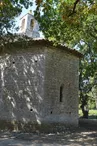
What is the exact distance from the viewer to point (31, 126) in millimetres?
18750

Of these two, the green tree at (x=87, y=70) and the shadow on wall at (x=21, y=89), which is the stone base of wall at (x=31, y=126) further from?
the green tree at (x=87, y=70)

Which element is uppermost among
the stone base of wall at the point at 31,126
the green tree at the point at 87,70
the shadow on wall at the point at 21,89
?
the green tree at the point at 87,70

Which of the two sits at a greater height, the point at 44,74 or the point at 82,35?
the point at 82,35

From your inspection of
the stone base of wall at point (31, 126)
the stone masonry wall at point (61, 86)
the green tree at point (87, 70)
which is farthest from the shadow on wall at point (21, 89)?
the green tree at point (87, 70)

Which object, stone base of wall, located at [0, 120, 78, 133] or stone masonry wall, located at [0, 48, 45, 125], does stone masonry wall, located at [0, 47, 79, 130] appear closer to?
stone masonry wall, located at [0, 48, 45, 125]

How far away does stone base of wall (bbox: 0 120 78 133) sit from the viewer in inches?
727

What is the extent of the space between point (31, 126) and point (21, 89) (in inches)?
109

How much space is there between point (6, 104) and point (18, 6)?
27.4ft

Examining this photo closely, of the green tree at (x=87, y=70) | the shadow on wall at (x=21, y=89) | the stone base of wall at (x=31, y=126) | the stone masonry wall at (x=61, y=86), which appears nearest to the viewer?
the stone base of wall at (x=31, y=126)

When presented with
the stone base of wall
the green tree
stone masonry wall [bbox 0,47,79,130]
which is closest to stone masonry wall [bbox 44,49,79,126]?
stone masonry wall [bbox 0,47,79,130]

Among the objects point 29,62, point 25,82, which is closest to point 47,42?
point 29,62

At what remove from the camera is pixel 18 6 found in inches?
571

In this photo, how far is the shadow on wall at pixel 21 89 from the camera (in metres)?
19.0

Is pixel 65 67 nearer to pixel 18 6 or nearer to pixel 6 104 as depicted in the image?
pixel 6 104
